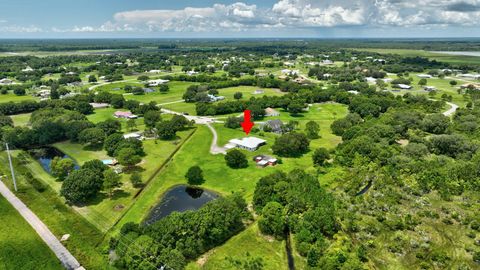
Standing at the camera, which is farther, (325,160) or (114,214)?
(325,160)

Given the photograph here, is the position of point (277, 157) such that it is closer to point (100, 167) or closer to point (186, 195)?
point (186, 195)

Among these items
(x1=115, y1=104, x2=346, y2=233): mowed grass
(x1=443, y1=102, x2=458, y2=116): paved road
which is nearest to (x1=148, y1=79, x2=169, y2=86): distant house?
(x1=115, y1=104, x2=346, y2=233): mowed grass

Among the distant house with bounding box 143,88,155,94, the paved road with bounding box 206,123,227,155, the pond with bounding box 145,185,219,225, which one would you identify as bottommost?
the pond with bounding box 145,185,219,225

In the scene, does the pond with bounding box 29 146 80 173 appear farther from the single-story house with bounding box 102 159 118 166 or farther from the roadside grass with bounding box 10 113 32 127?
the roadside grass with bounding box 10 113 32 127

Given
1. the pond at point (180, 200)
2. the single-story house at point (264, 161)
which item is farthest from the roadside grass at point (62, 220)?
the single-story house at point (264, 161)

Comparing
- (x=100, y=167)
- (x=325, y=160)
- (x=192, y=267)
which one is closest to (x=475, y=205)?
(x=325, y=160)

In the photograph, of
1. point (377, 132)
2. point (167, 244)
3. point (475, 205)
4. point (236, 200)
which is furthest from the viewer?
point (377, 132)

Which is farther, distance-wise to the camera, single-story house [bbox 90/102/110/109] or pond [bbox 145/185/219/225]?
single-story house [bbox 90/102/110/109]
